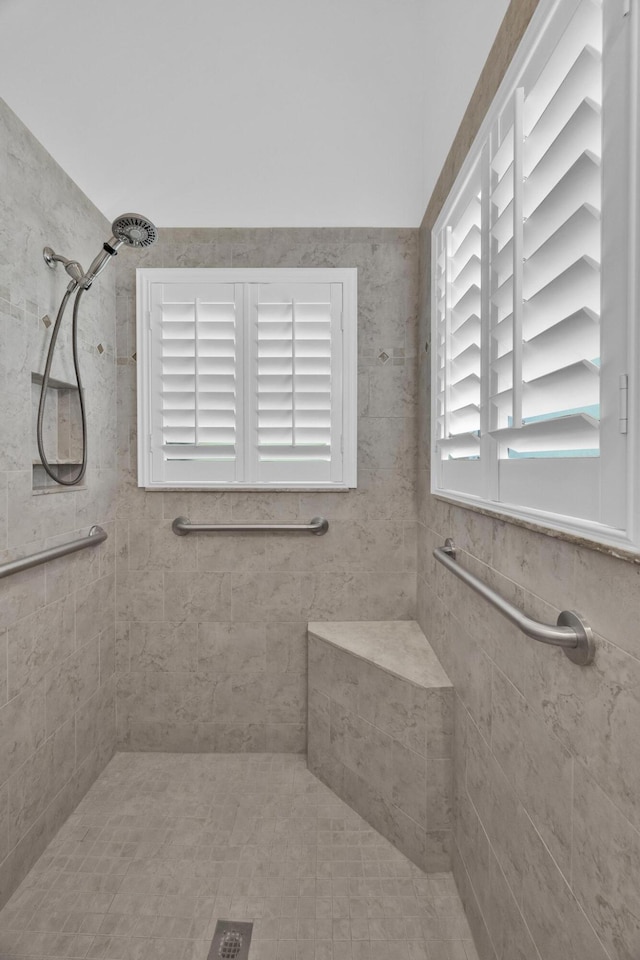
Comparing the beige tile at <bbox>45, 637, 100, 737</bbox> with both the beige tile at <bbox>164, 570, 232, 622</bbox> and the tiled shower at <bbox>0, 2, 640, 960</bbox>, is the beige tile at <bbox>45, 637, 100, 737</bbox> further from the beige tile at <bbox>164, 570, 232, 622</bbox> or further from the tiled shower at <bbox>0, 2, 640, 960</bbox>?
the beige tile at <bbox>164, 570, 232, 622</bbox>

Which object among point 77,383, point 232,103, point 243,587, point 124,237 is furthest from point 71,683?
point 232,103

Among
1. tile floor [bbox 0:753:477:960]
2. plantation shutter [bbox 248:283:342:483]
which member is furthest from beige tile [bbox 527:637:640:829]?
plantation shutter [bbox 248:283:342:483]

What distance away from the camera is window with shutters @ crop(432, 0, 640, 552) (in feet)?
1.83

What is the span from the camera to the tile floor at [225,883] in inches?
43.6

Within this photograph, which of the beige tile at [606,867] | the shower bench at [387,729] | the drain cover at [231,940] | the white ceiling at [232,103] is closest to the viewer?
the beige tile at [606,867]

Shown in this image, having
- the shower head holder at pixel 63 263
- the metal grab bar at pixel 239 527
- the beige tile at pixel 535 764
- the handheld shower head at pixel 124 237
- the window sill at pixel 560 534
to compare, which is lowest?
the beige tile at pixel 535 764

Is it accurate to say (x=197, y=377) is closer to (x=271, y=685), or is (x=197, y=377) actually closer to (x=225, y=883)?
(x=271, y=685)

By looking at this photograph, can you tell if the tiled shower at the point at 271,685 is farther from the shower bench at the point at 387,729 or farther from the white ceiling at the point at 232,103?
the white ceiling at the point at 232,103

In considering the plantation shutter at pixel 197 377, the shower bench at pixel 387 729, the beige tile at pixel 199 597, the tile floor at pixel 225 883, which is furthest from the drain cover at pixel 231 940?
the plantation shutter at pixel 197 377

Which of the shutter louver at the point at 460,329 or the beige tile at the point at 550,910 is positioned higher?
the shutter louver at the point at 460,329

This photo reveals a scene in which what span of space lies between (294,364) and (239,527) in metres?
0.67

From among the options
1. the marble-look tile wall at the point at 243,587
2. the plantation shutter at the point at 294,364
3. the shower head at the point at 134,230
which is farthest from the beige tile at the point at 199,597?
the shower head at the point at 134,230

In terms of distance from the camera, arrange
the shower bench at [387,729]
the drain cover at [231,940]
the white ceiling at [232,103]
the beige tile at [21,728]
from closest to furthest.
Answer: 1. the drain cover at [231,940]
2. the beige tile at [21,728]
3. the shower bench at [387,729]
4. the white ceiling at [232,103]

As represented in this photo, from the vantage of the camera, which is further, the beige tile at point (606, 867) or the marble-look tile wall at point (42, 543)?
the marble-look tile wall at point (42, 543)
